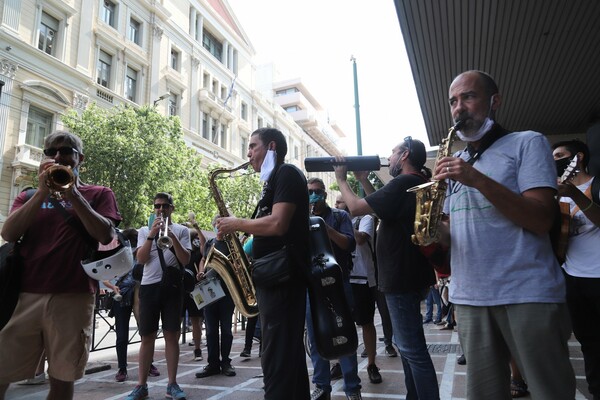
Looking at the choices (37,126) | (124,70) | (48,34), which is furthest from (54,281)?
(124,70)

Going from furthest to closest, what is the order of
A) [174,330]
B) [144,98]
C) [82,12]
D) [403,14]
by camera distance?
[144,98]
[82,12]
[403,14]
[174,330]

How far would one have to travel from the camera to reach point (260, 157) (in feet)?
10.5

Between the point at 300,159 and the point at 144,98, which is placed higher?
the point at 300,159

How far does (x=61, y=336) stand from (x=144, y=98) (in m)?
30.1

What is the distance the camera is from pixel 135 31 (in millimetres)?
29984

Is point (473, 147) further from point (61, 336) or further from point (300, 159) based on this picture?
point (300, 159)

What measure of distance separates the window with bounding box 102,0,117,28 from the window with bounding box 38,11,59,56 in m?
4.08

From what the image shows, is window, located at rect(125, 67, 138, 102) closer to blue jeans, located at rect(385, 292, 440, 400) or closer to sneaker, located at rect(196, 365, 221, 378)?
sneaker, located at rect(196, 365, 221, 378)

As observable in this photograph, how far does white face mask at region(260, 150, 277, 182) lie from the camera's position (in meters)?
3.03

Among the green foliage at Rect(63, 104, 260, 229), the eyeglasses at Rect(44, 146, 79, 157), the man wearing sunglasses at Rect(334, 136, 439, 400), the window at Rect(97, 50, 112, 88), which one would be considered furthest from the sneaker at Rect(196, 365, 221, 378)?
the window at Rect(97, 50, 112, 88)

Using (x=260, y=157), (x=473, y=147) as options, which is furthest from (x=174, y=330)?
(x=473, y=147)

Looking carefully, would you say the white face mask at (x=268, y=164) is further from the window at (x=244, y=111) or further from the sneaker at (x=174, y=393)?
the window at (x=244, y=111)

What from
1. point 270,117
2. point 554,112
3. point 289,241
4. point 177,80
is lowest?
point 289,241

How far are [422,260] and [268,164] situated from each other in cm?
145
